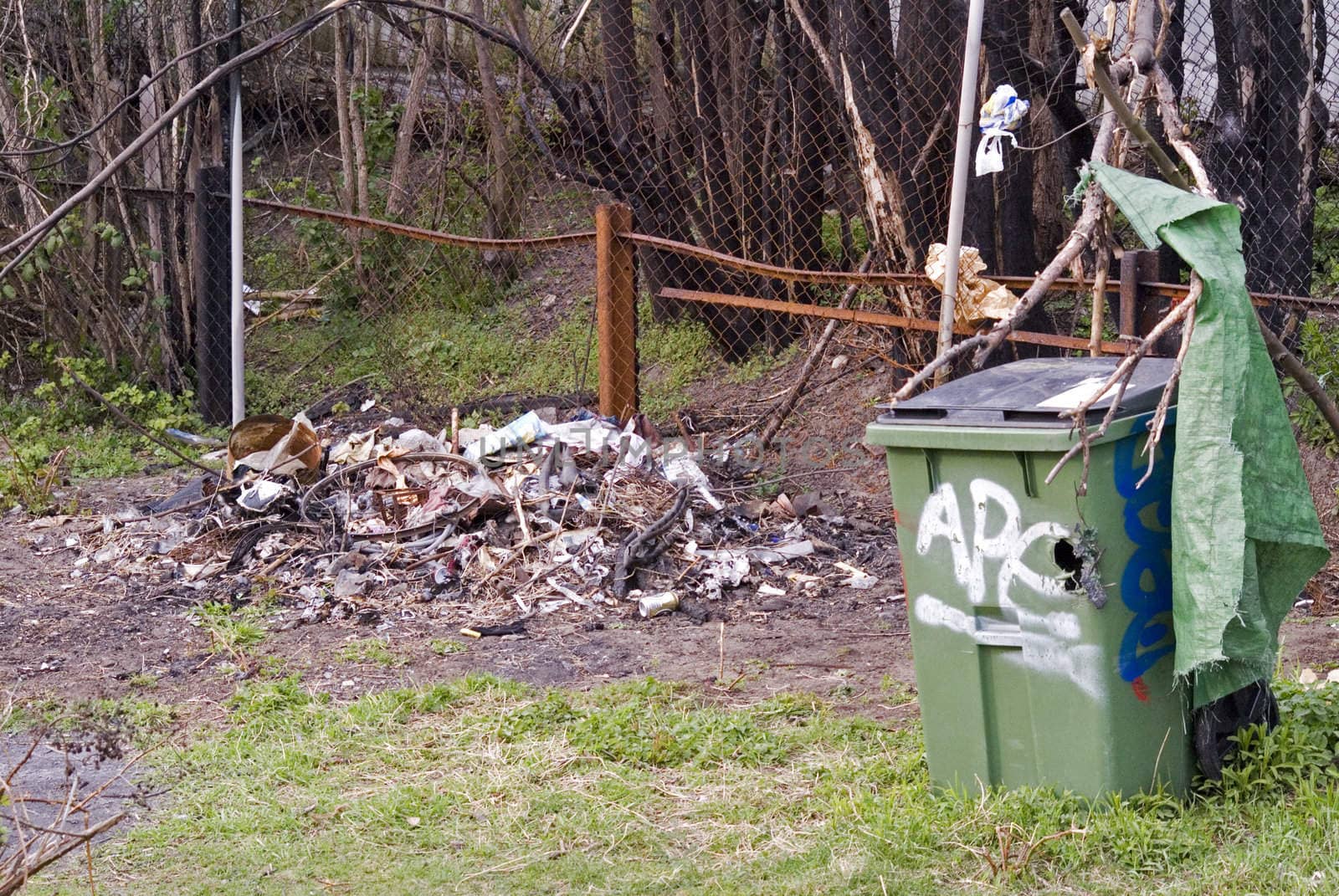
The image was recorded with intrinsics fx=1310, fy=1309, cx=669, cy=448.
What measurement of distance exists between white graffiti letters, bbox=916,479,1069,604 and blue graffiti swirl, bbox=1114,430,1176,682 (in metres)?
0.19

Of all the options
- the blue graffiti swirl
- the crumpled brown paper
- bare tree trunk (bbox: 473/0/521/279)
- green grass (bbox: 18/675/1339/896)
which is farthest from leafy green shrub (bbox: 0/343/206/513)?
the blue graffiti swirl

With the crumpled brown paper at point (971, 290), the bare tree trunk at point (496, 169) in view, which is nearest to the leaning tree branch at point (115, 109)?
the bare tree trunk at point (496, 169)

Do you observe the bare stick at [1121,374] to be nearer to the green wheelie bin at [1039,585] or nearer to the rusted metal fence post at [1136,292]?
the green wheelie bin at [1039,585]

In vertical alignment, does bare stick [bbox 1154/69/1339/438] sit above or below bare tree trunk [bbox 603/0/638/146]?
below

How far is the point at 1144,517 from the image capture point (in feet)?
10.1

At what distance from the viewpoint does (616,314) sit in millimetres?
6988

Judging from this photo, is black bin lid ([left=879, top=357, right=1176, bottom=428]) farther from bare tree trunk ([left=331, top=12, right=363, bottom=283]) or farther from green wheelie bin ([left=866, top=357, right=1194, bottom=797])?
bare tree trunk ([left=331, top=12, right=363, bottom=283])

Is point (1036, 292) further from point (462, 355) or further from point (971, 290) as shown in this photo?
point (462, 355)

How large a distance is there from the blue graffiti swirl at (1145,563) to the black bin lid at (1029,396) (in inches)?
4.6

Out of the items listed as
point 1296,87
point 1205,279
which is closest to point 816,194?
point 1296,87

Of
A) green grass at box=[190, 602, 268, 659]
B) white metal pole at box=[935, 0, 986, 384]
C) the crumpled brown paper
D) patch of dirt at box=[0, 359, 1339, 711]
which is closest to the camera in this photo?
patch of dirt at box=[0, 359, 1339, 711]

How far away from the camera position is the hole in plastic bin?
118 inches

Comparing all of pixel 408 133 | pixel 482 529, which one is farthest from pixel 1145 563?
pixel 408 133

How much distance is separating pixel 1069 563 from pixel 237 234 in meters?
6.25
